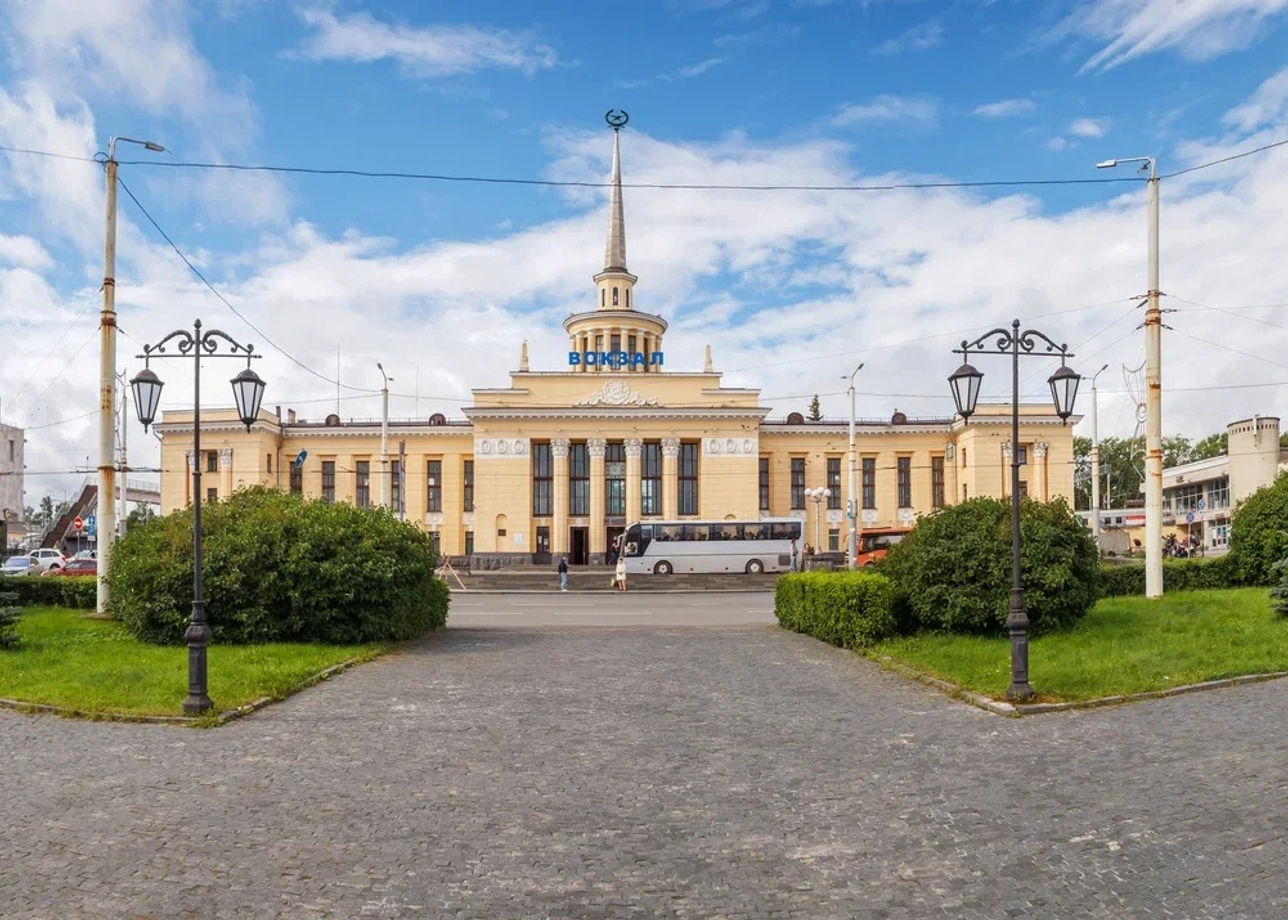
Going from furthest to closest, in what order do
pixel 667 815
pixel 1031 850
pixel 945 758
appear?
1. pixel 945 758
2. pixel 667 815
3. pixel 1031 850

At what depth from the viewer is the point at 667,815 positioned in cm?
762

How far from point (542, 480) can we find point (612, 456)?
4.65 m

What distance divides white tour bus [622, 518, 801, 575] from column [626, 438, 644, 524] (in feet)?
38.8

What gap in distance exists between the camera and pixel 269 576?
17.1 m

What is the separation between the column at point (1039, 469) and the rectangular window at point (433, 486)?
3881 cm

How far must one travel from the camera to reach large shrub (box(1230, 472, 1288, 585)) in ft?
71.6

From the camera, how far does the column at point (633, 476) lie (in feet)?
207

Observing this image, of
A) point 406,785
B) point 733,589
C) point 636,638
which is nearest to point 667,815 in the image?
point 406,785

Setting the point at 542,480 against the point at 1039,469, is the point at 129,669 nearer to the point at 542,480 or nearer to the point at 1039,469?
the point at 542,480

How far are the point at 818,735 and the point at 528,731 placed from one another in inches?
118

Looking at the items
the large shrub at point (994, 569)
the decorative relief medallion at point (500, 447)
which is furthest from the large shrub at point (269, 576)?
the decorative relief medallion at point (500, 447)

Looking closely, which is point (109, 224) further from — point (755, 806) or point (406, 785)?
point (755, 806)

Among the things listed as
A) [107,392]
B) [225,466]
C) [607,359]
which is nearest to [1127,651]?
[107,392]

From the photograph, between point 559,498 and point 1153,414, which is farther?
point 559,498
